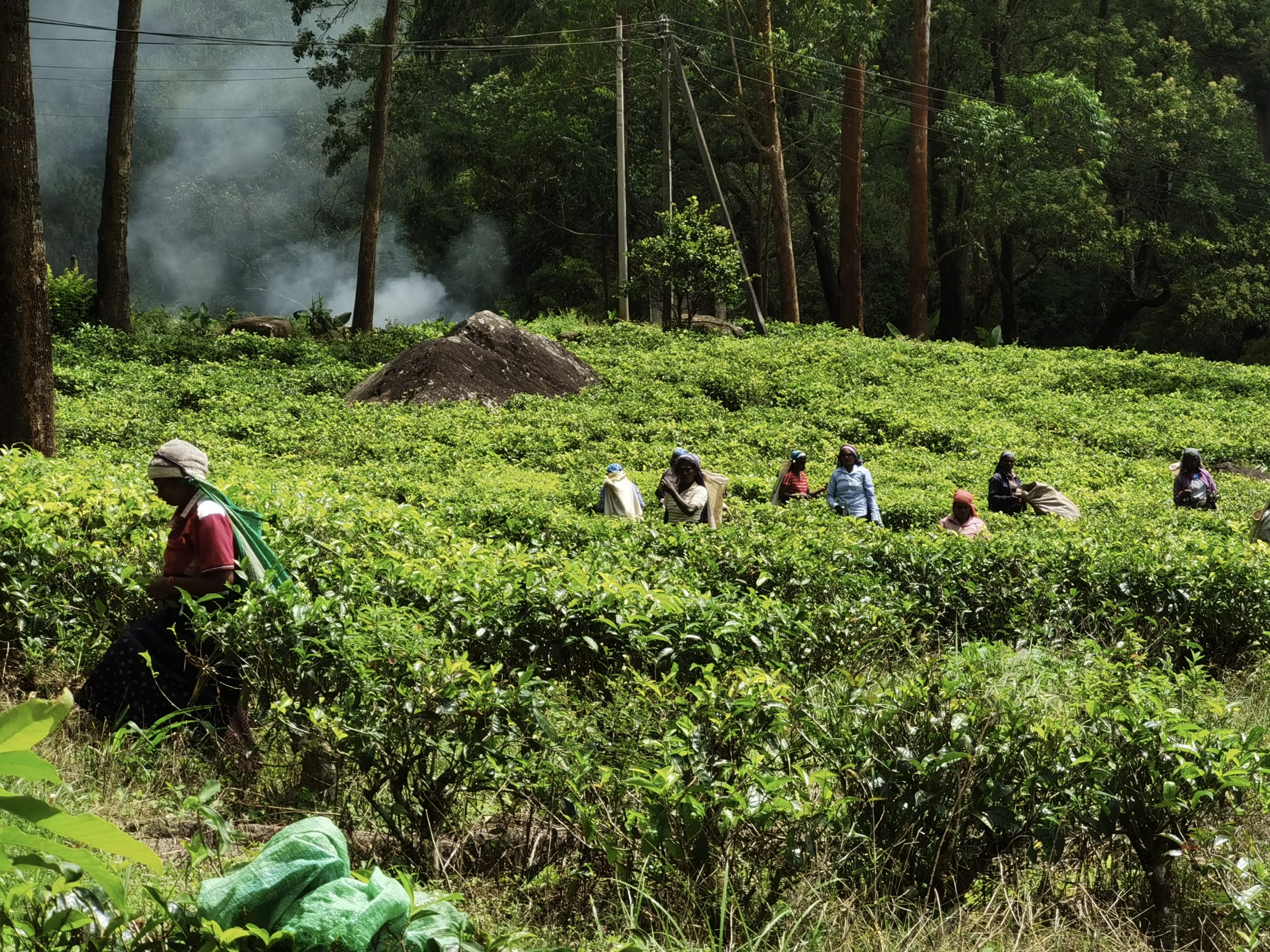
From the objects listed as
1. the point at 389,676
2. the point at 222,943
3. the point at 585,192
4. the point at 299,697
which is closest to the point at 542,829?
the point at 389,676

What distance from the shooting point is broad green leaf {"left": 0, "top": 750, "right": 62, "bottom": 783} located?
5.27ft

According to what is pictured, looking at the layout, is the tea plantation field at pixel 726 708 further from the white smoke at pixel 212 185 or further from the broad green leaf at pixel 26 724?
the white smoke at pixel 212 185

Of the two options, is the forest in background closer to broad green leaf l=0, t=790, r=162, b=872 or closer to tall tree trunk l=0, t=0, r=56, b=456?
tall tree trunk l=0, t=0, r=56, b=456

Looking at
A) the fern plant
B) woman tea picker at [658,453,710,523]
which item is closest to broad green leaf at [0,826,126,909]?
the fern plant

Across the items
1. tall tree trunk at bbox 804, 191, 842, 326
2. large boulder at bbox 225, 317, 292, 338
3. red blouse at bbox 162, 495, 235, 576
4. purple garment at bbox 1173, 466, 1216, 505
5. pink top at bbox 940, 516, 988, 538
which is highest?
tall tree trunk at bbox 804, 191, 842, 326

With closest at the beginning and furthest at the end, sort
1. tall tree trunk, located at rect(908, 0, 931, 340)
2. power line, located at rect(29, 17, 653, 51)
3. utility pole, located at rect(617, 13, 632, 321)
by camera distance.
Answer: power line, located at rect(29, 17, 653, 51) → utility pole, located at rect(617, 13, 632, 321) → tall tree trunk, located at rect(908, 0, 931, 340)

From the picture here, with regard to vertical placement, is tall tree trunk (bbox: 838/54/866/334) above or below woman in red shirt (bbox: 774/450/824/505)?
above

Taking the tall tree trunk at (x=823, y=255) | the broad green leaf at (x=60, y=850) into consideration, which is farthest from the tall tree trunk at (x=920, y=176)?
the broad green leaf at (x=60, y=850)

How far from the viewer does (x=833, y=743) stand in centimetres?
367

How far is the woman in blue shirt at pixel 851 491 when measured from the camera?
1075 centimetres

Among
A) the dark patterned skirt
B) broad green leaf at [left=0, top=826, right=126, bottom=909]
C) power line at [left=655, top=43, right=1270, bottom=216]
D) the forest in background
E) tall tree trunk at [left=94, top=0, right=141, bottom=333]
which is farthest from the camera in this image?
power line at [left=655, top=43, right=1270, bottom=216]

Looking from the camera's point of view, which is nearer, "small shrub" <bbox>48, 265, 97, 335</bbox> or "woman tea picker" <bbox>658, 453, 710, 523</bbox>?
"woman tea picker" <bbox>658, 453, 710, 523</bbox>

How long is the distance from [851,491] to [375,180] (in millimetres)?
15958

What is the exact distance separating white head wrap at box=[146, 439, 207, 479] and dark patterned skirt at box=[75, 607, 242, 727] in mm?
547
